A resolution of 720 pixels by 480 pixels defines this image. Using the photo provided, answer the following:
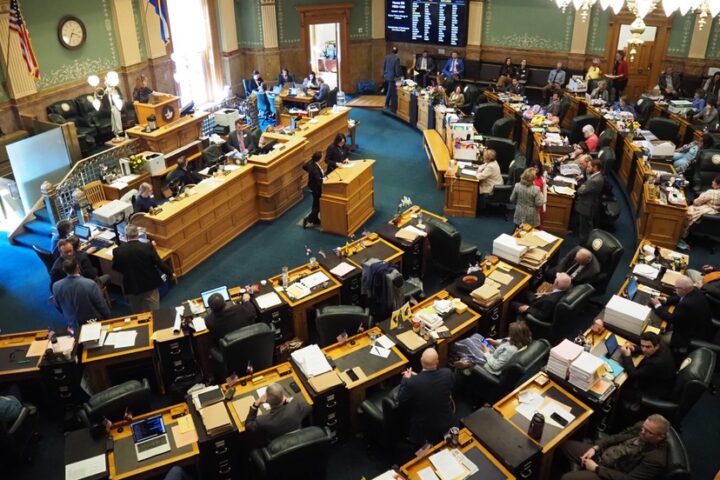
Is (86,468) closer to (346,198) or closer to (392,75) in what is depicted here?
(346,198)

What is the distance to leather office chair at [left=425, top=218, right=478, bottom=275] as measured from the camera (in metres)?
8.70

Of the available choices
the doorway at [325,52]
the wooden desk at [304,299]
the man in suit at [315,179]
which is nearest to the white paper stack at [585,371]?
the wooden desk at [304,299]

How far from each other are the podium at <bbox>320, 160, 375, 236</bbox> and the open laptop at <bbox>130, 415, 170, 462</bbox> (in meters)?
5.76

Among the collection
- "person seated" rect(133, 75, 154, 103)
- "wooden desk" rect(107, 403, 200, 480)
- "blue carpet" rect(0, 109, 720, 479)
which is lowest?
"blue carpet" rect(0, 109, 720, 479)

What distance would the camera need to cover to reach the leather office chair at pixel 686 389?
5613mm

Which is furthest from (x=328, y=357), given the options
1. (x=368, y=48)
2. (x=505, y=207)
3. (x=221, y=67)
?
(x=368, y=48)

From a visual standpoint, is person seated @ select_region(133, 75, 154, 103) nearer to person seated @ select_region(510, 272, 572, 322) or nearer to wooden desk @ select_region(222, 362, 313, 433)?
wooden desk @ select_region(222, 362, 313, 433)

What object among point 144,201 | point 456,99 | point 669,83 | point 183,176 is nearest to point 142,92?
point 183,176

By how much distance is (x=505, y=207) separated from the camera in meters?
11.5

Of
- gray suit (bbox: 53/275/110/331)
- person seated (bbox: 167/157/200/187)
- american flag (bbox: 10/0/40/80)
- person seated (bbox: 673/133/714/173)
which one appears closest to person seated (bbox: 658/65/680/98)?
person seated (bbox: 673/133/714/173)

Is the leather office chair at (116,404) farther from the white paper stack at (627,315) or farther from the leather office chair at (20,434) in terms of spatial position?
the white paper stack at (627,315)

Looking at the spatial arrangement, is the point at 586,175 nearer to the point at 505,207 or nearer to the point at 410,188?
the point at 505,207

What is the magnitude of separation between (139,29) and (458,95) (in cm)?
870

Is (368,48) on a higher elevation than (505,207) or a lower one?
Result: higher
